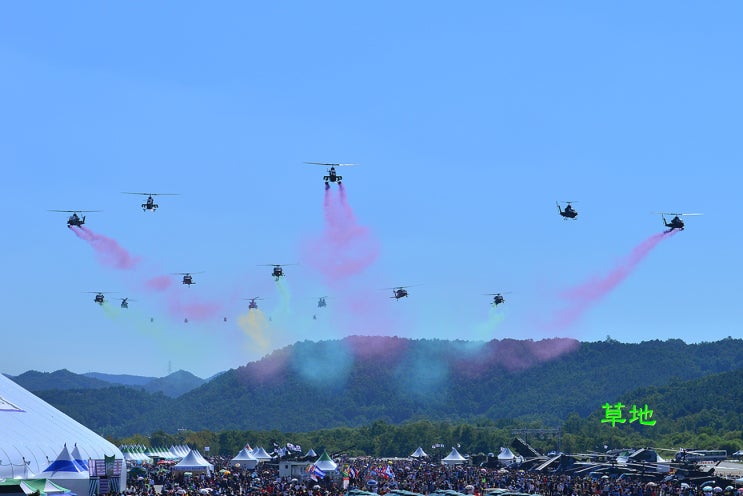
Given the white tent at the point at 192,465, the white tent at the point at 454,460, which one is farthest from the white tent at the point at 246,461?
the white tent at the point at 454,460

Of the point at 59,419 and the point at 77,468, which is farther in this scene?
the point at 59,419

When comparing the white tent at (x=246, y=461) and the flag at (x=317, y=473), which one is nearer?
the flag at (x=317, y=473)

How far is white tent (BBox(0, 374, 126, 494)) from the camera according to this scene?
71.2 m

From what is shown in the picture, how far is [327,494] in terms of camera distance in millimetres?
57906

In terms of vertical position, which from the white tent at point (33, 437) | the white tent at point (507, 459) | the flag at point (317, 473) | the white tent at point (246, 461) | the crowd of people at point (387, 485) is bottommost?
the crowd of people at point (387, 485)

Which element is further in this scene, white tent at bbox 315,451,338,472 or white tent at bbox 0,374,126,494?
white tent at bbox 315,451,338,472

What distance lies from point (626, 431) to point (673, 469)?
9139 centimetres

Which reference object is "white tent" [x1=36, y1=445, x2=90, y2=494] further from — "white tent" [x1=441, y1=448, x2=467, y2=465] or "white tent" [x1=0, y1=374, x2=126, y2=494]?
"white tent" [x1=441, y1=448, x2=467, y2=465]

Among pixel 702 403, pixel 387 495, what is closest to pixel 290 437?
pixel 702 403

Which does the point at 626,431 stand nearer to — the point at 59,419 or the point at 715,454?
the point at 715,454

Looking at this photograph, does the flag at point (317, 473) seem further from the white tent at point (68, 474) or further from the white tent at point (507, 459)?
the white tent at point (507, 459)

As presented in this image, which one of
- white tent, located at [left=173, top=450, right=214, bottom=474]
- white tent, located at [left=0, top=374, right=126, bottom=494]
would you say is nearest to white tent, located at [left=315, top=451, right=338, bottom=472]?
white tent, located at [left=173, top=450, right=214, bottom=474]

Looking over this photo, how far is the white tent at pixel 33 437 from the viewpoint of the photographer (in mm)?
71250

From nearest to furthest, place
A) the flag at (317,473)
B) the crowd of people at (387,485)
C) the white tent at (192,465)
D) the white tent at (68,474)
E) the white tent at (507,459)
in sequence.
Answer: the white tent at (68,474)
the crowd of people at (387,485)
the flag at (317,473)
the white tent at (192,465)
the white tent at (507,459)
